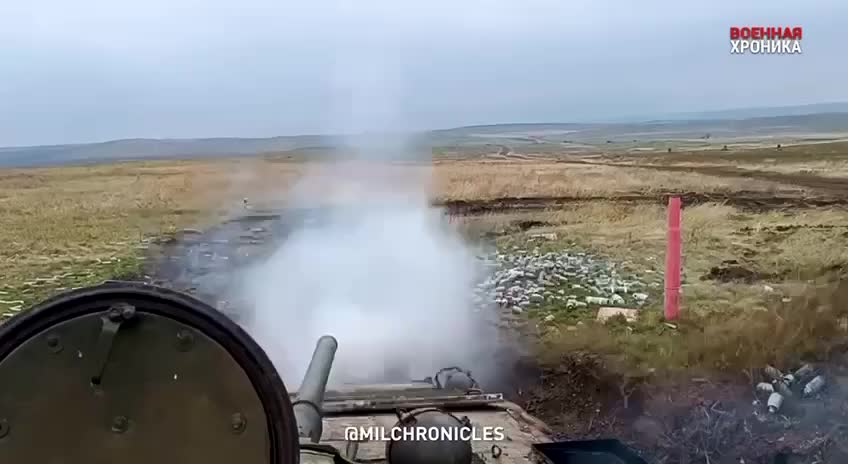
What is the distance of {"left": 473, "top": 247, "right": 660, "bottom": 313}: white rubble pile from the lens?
4.07m

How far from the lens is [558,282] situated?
412 cm

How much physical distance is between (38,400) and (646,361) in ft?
10.5

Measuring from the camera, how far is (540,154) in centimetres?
386

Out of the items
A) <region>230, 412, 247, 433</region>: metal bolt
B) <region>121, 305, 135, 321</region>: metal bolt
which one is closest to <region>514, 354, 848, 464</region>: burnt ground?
<region>230, 412, 247, 433</region>: metal bolt

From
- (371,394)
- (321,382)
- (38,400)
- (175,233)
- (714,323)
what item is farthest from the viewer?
(714,323)

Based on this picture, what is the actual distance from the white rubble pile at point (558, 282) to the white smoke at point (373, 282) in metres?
0.12

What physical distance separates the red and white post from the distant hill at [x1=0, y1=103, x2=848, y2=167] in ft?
0.98

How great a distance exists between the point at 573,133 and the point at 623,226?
0.44 m

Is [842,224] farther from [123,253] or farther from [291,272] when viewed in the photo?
[123,253]

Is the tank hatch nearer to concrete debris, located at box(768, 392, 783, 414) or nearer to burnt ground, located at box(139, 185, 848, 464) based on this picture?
burnt ground, located at box(139, 185, 848, 464)

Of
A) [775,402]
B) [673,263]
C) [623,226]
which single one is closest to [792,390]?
[775,402]

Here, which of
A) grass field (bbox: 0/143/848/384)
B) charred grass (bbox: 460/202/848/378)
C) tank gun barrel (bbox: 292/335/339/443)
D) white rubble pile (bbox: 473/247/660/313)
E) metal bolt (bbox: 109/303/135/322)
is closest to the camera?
metal bolt (bbox: 109/303/135/322)

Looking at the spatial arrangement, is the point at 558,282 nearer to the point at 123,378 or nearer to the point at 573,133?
the point at 573,133

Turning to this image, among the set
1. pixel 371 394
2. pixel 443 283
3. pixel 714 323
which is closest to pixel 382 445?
pixel 371 394
